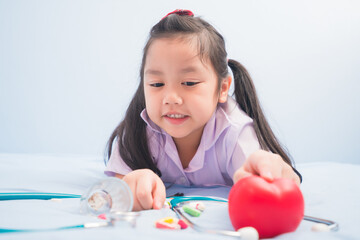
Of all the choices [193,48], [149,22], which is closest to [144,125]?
[193,48]

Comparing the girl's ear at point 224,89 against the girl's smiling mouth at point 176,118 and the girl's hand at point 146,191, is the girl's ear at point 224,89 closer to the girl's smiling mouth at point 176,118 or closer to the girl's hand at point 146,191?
the girl's smiling mouth at point 176,118

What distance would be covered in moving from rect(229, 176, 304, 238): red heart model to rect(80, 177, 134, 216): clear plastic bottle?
8.0 inches

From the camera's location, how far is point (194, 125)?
3.38 feet

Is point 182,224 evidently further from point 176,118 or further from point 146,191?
point 176,118

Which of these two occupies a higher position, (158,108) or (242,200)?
(158,108)

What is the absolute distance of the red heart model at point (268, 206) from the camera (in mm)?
536

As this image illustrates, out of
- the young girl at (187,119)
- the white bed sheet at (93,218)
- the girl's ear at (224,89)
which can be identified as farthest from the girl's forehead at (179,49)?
the white bed sheet at (93,218)

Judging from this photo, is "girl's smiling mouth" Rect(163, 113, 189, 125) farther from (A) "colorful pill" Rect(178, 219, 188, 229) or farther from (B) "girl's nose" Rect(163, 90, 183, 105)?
(A) "colorful pill" Rect(178, 219, 188, 229)

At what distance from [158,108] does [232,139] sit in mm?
235

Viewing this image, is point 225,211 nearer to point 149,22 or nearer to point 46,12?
point 149,22

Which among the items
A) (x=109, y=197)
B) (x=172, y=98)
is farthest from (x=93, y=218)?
(x=172, y=98)

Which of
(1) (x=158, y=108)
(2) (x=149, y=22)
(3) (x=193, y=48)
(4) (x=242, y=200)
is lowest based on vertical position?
(4) (x=242, y=200)

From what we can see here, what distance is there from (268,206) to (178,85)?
0.49 m

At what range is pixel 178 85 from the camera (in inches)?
37.6
